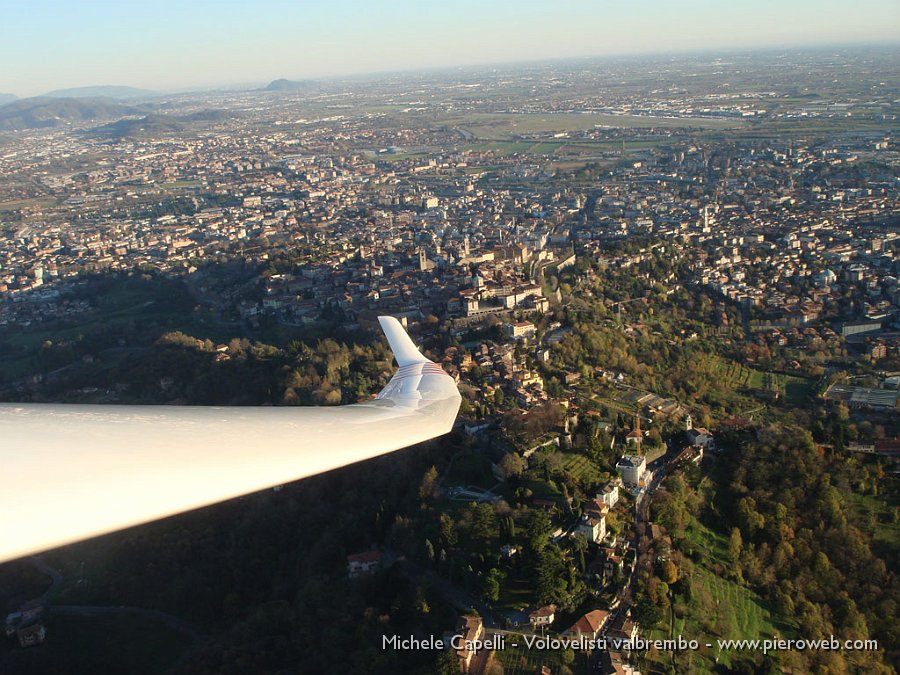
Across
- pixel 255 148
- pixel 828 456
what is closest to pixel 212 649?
pixel 828 456

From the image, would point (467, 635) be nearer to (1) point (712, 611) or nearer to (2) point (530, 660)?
(2) point (530, 660)

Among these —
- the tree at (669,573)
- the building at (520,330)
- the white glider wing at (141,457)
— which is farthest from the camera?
the building at (520,330)

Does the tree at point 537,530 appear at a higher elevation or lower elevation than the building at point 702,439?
higher

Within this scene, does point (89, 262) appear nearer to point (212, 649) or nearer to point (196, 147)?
point (212, 649)

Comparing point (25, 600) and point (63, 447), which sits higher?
point (63, 447)

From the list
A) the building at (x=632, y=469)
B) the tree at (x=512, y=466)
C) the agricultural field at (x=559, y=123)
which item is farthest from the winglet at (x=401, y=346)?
the agricultural field at (x=559, y=123)

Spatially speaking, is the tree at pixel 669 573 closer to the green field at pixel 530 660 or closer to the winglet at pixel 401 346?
the green field at pixel 530 660
